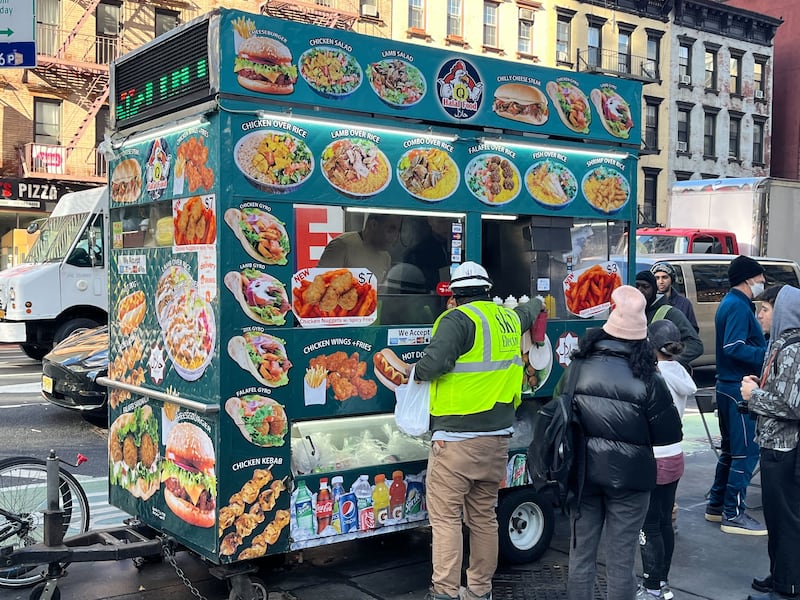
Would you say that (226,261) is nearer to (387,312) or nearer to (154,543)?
(387,312)

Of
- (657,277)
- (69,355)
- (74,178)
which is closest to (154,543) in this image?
(657,277)

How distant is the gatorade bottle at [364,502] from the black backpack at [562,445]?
115cm

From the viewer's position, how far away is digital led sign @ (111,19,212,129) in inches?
183

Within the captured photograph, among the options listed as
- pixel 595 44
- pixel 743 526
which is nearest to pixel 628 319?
pixel 743 526

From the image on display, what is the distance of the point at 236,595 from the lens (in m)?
4.61

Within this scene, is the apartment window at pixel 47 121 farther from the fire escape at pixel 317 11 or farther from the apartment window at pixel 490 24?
the apartment window at pixel 490 24

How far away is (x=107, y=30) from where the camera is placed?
26.5 m

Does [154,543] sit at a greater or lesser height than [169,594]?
greater

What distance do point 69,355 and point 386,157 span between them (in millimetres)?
6243

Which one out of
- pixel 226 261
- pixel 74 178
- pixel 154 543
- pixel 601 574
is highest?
pixel 74 178

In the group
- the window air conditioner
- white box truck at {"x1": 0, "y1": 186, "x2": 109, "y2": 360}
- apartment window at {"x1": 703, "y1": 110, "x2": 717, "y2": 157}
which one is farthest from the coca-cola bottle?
apartment window at {"x1": 703, "y1": 110, "x2": 717, "y2": 157}

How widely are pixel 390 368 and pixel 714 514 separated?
11.2 feet

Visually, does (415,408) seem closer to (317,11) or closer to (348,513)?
(348,513)

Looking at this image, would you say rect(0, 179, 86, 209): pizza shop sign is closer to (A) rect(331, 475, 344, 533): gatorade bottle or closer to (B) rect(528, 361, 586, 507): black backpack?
(A) rect(331, 475, 344, 533): gatorade bottle
